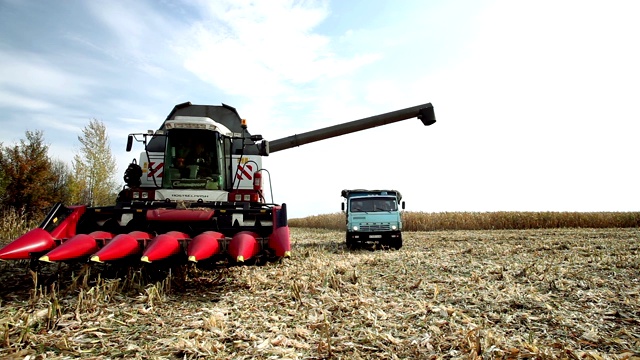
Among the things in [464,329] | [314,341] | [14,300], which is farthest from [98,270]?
[464,329]

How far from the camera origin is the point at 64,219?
23.0 ft

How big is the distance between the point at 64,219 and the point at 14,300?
183cm

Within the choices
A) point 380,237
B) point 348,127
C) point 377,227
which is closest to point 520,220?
point 380,237

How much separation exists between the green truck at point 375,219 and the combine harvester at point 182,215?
5267 millimetres

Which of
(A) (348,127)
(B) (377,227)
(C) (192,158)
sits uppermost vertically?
(A) (348,127)

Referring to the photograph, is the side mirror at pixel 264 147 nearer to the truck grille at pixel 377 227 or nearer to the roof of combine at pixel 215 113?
the roof of combine at pixel 215 113

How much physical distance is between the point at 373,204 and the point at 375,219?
76 centimetres

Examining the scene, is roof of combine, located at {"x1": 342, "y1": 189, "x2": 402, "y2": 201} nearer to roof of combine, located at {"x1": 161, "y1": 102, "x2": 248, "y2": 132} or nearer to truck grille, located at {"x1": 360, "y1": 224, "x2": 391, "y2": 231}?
truck grille, located at {"x1": 360, "y1": 224, "x2": 391, "y2": 231}

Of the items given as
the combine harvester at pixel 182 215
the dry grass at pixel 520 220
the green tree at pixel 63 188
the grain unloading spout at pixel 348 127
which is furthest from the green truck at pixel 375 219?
the green tree at pixel 63 188

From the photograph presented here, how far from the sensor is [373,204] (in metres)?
15.1

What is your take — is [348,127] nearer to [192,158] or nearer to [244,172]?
[244,172]

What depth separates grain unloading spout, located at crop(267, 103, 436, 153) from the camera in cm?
1346

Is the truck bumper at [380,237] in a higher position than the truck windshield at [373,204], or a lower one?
lower

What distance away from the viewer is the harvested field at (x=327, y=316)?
3959 mm
